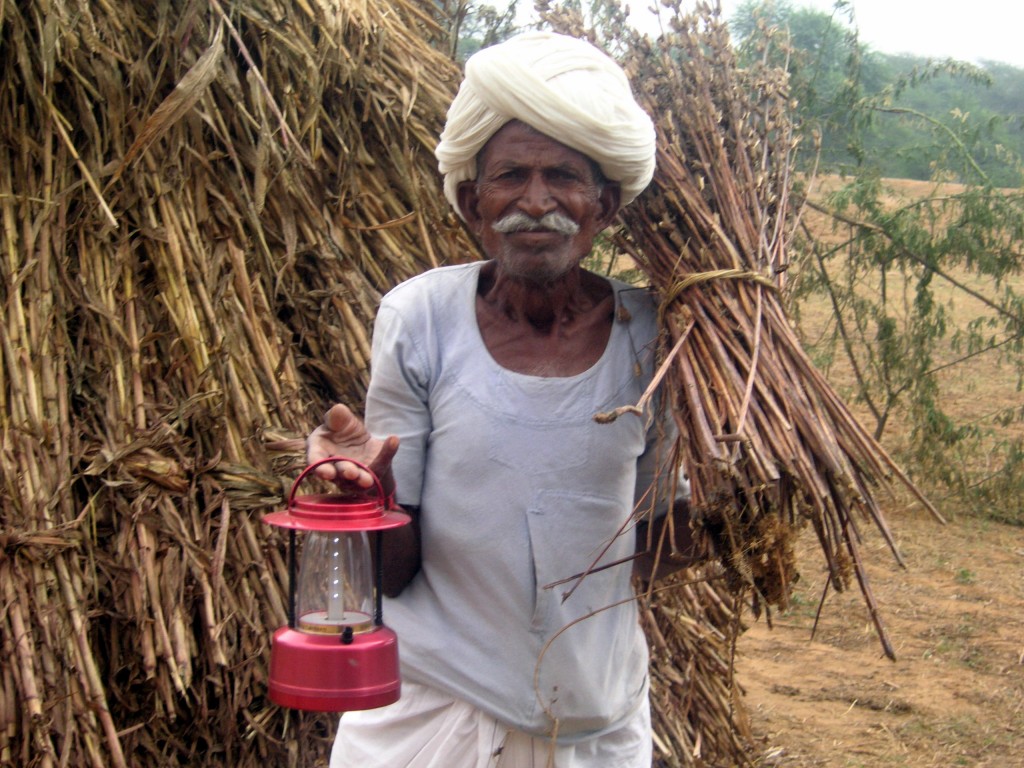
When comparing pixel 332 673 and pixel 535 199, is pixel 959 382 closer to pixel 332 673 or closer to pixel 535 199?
pixel 535 199

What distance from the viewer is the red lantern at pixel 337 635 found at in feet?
5.74

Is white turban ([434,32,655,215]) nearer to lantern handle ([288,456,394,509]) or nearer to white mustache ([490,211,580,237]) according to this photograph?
white mustache ([490,211,580,237])

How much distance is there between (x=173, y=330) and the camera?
3100 mm

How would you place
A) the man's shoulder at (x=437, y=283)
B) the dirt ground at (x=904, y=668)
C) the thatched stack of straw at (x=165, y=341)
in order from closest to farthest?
the man's shoulder at (x=437, y=283) < the thatched stack of straw at (x=165, y=341) < the dirt ground at (x=904, y=668)

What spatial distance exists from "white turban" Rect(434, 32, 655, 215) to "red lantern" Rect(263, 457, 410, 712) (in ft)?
1.97

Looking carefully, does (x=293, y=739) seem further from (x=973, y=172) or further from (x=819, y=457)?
(x=973, y=172)

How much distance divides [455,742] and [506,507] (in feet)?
1.25

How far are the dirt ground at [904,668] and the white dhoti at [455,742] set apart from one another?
1.69 metres

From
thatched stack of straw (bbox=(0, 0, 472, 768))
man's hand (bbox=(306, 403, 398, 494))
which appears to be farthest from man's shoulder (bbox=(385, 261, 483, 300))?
thatched stack of straw (bbox=(0, 0, 472, 768))

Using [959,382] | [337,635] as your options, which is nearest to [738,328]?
[337,635]

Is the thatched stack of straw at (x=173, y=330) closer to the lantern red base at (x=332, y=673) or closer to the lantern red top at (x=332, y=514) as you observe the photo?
the lantern red base at (x=332, y=673)

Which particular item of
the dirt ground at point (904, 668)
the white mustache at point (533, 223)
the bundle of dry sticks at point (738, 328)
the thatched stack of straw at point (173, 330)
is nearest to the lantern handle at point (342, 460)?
the bundle of dry sticks at point (738, 328)

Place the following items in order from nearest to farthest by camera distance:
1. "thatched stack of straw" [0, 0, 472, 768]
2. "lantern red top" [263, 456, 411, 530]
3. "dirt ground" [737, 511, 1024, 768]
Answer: "lantern red top" [263, 456, 411, 530] → "thatched stack of straw" [0, 0, 472, 768] → "dirt ground" [737, 511, 1024, 768]

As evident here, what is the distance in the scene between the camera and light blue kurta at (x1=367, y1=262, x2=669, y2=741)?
1994 millimetres
